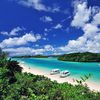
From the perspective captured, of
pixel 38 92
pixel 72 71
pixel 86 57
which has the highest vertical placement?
pixel 86 57

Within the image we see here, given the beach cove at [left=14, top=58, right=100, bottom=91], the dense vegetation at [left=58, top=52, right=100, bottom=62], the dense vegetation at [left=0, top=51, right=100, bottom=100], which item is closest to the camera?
the dense vegetation at [left=0, top=51, right=100, bottom=100]

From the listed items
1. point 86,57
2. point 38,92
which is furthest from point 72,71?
point 86,57

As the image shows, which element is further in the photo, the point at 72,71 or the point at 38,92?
the point at 72,71

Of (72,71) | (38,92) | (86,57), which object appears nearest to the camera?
(38,92)

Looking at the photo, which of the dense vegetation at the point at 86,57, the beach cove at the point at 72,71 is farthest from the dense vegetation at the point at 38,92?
the dense vegetation at the point at 86,57

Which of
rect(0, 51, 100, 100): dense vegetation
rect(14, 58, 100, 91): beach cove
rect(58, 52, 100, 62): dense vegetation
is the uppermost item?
rect(58, 52, 100, 62): dense vegetation

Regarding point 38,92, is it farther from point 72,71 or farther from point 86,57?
point 86,57

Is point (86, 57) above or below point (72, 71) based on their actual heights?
above

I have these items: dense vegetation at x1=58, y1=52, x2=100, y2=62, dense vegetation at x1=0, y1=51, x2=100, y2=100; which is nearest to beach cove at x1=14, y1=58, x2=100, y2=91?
dense vegetation at x1=0, y1=51, x2=100, y2=100

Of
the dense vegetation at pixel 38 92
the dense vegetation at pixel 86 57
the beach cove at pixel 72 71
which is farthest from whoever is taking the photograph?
the dense vegetation at pixel 86 57

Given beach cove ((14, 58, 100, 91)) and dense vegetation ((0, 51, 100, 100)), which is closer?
dense vegetation ((0, 51, 100, 100))

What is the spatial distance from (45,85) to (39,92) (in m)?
1.25

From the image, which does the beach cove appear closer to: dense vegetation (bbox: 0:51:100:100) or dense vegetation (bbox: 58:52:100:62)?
dense vegetation (bbox: 0:51:100:100)

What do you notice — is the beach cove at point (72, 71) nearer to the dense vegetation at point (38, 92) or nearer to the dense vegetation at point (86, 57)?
the dense vegetation at point (38, 92)
